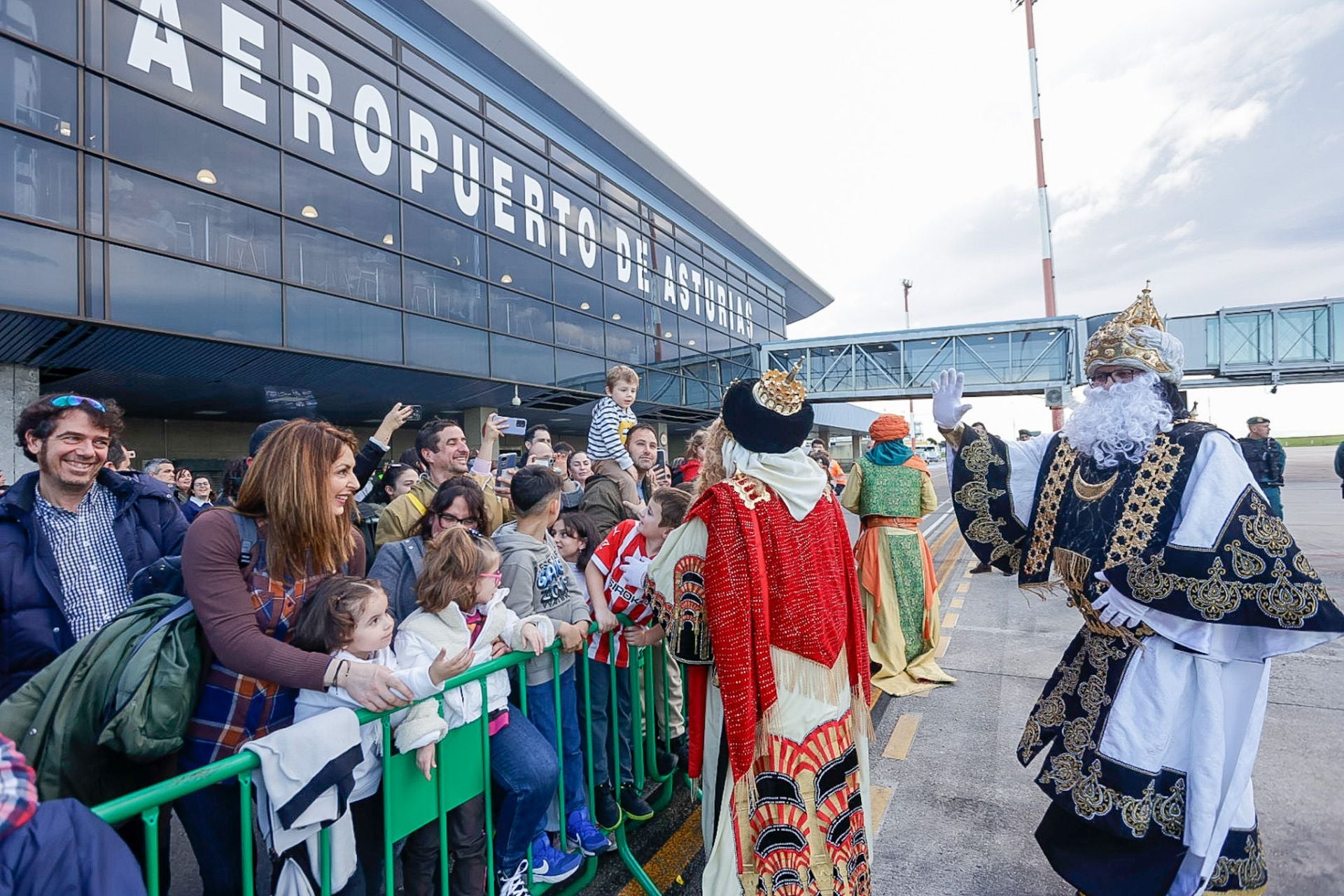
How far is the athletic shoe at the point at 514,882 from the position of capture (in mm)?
2373

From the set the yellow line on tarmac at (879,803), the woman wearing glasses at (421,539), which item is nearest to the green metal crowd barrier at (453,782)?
the woman wearing glasses at (421,539)

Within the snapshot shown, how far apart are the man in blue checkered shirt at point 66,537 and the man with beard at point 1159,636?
3604mm

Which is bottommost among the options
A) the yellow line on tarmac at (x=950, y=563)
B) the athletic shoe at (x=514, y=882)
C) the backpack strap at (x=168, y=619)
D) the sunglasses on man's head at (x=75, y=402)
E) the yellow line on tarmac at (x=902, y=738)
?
the yellow line on tarmac at (x=950, y=563)

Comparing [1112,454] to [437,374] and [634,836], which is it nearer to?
[634,836]

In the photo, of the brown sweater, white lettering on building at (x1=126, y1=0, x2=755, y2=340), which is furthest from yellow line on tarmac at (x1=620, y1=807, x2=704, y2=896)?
white lettering on building at (x1=126, y1=0, x2=755, y2=340)

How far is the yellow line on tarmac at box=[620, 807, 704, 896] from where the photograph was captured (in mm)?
2602

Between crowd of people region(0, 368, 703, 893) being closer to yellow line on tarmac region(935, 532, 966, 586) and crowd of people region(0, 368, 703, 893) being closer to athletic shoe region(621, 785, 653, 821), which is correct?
athletic shoe region(621, 785, 653, 821)

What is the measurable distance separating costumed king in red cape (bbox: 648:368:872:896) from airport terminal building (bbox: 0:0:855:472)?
9.80 m

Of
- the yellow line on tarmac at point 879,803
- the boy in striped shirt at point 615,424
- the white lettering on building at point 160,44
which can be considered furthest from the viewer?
the white lettering on building at point 160,44

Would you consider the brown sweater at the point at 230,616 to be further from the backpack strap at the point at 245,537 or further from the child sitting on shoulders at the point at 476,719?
the child sitting on shoulders at the point at 476,719

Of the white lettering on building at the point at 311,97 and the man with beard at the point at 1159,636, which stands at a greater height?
the white lettering on building at the point at 311,97

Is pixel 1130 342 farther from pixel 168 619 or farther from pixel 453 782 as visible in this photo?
pixel 168 619

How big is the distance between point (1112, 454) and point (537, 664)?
237cm

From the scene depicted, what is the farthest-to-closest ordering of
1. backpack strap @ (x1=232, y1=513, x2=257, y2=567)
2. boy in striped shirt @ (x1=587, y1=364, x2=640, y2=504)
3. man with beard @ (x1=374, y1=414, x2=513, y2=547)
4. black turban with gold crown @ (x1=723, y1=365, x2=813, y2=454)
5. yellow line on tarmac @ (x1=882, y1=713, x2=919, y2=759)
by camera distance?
boy in striped shirt @ (x1=587, y1=364, x2=640, y2=504) → yellow line on tarmac @ (x1=882, y1=713, x2=919, y2=759) → man with beard @ (x1=374, y1=414, x2=513, y2=547) → black turban with gold crown @ (x1=723, y1=365, x2=813, y2=454) → backpack strap @ (x1=232, y1=513, x2=257, y2=567)
